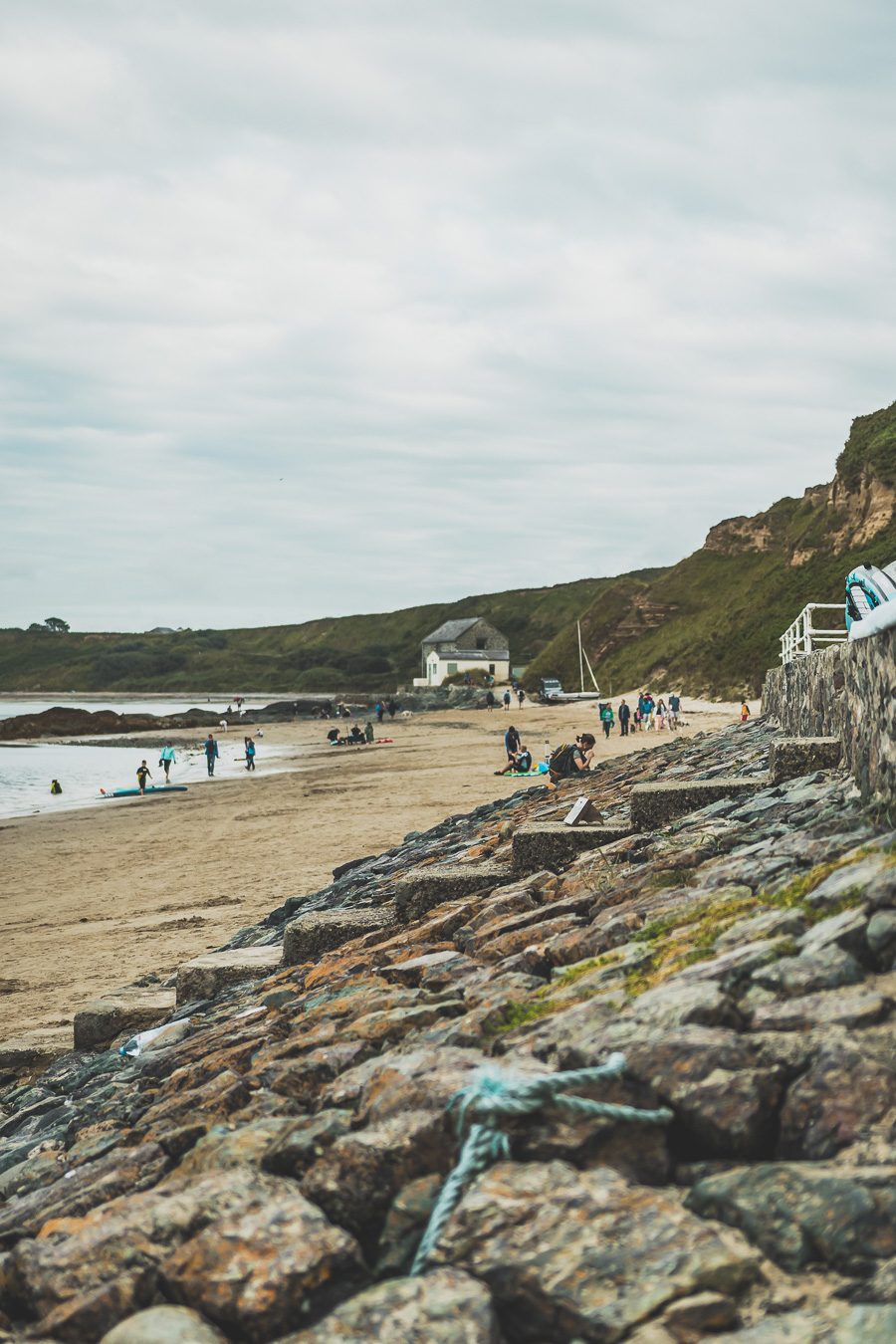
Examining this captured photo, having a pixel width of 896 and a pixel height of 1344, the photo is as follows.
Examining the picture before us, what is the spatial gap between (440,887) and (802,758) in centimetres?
315

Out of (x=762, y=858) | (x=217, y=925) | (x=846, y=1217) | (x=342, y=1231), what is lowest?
(x=217, y=925)

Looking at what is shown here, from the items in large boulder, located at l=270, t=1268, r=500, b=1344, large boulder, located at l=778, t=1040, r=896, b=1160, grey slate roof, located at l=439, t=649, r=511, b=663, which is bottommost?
large boulder, located at l=270, t=1268, r=500, b=1344

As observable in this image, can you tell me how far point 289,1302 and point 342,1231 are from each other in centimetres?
28

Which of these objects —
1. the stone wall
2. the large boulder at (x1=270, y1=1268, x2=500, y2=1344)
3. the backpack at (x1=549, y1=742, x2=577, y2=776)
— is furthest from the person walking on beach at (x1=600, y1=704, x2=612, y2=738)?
the large boulder at (x1=270, y1=1268, x2=500, y2=1344)

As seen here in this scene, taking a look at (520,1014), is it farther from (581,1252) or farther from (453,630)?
(453,630)

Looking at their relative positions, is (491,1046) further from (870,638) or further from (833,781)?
(833,781)

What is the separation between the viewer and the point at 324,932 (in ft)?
27.6

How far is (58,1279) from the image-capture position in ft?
10.4

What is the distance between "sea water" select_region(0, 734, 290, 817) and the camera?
115ft

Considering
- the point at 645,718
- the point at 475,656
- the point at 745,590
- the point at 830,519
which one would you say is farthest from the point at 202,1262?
the point at 475,656

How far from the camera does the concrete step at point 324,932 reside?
8297 mm

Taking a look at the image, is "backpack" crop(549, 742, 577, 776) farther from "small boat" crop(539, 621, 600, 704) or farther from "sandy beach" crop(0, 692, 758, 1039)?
"small boat" crop(539, 621, 600, 704)

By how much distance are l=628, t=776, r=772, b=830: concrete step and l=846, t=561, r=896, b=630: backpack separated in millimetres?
1633

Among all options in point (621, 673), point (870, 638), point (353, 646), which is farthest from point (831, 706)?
point (353, 646)
